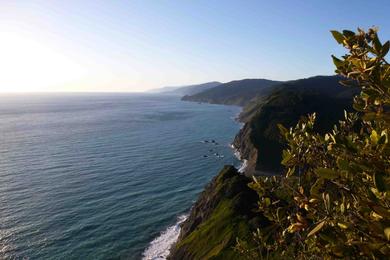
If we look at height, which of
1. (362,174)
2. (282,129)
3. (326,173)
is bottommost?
(362,174)

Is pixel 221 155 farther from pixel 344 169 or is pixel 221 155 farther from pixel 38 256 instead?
pixel 344 169

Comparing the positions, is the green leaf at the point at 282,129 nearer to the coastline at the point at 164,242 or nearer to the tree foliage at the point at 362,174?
the tree foliage at the point at 362,174

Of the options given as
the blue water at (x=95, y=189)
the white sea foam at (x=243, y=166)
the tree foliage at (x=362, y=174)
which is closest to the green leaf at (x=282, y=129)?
the tree foliage at (x=362, y=174)

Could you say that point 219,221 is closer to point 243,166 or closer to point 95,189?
point 95,189

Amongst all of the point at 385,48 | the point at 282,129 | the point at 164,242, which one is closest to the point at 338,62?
the point at 385,48

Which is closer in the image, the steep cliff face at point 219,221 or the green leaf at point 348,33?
the green leaf at point 348,33

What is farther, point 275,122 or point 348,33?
point 275,122

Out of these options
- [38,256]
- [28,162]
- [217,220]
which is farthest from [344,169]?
[28,162]
